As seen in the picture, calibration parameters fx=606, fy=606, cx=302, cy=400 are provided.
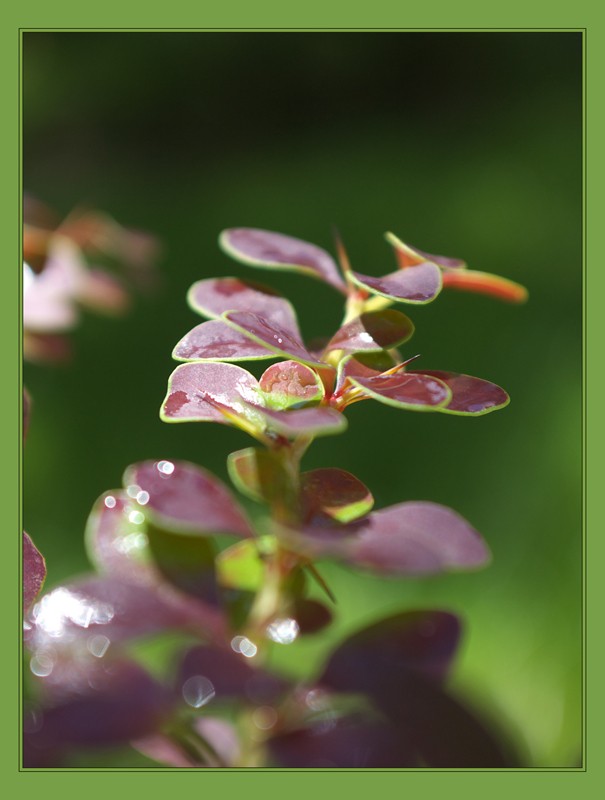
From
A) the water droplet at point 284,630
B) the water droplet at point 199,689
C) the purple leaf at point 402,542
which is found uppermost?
the purple leaf at point 402,542

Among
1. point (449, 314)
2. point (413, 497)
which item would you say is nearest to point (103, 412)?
point (413, 497)

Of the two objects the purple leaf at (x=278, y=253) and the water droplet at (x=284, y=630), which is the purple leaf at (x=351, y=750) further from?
the purple leaf at (x=278, y=253)

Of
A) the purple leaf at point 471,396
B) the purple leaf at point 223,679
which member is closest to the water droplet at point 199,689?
the purple leaf at point 223,679

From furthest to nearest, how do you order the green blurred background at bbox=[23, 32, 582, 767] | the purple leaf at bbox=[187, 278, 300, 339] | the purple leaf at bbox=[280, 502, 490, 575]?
the green blurred background at bbox=[23, 32, 582, 767] → the purple leaf at bbox=[187, 278, 300, 339] → the purple leaf at bbox=[280, 502, 490, 575]

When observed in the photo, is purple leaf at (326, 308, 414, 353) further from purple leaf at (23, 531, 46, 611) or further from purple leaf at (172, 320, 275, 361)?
purple leaf at (23, 531, 46, 611)

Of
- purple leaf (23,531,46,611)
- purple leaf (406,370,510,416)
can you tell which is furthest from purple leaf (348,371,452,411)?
purple leaf (23,531,46,611)

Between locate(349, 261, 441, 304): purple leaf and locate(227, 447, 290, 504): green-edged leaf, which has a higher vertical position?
locate(349, 261, 441, 304): purple leaf
